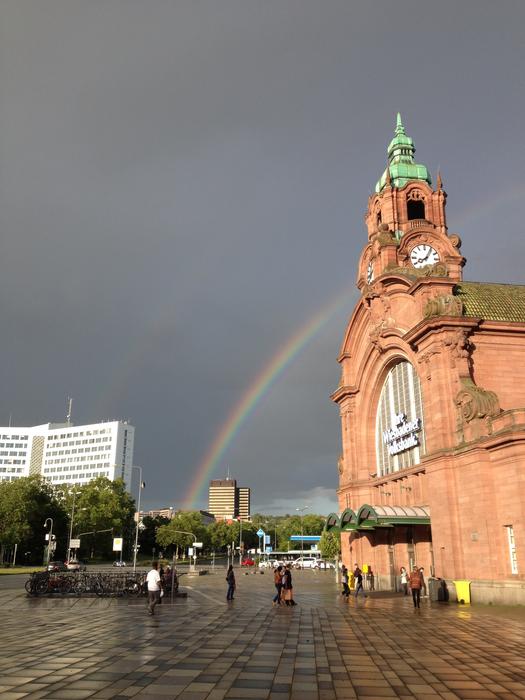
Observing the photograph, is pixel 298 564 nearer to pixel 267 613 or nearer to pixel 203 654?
pixel 267 613

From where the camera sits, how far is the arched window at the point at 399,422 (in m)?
39.2

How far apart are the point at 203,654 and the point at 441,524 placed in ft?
68.2

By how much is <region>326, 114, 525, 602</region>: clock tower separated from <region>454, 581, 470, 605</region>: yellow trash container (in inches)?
18.8

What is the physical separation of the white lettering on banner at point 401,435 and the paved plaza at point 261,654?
556 inches

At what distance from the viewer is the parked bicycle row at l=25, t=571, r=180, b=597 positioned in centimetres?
3291

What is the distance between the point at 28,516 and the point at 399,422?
7315cm

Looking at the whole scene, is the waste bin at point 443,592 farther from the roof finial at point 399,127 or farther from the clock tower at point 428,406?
the roof finial at point 399,127

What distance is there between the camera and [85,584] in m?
33.8

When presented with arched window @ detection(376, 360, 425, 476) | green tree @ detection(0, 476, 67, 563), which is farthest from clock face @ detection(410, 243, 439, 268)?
green tree @ detection(0, 476, 67, 563)

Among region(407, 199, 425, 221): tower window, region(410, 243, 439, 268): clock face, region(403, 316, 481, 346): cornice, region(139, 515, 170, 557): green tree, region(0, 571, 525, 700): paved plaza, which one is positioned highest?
region(407, 199, 425, 221): tower window

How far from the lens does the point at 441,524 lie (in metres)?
32.1

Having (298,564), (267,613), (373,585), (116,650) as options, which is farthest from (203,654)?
(298,564)

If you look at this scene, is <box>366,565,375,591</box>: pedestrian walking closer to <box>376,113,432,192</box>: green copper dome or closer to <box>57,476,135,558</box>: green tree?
<box>376,113,432,192</box>: green copper dome

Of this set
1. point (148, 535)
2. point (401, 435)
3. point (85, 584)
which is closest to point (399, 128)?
point (401, 435)
